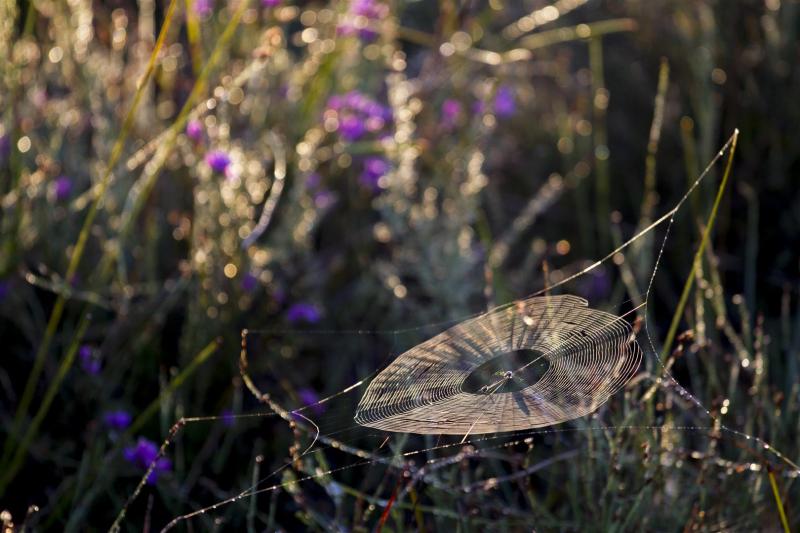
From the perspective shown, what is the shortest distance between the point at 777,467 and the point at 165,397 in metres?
0.97

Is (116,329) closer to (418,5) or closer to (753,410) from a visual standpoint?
(753,410)

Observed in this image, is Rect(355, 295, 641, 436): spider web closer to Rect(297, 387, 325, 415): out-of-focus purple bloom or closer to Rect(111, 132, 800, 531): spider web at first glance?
Rect(111, 132, 800, 531): spider web

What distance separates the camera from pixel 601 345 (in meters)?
1.42

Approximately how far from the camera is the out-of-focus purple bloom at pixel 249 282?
2.13m

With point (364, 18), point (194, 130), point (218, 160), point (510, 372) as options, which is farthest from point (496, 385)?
point (364, 18)

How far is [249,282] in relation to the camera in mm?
2133

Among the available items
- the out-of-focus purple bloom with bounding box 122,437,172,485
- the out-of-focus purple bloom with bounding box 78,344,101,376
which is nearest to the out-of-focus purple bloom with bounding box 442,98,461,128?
the out-of-focus purple bloom with bounding box 78,344,101,376

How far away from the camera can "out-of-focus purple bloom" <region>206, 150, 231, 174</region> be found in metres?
2.07

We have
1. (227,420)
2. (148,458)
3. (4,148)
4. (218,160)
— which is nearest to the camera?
(148,458)

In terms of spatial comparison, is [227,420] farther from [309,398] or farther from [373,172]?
[373,172]

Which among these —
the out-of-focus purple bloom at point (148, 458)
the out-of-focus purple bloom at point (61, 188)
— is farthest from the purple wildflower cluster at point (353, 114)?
the out-of-focus purple bloom at point (148, 458)

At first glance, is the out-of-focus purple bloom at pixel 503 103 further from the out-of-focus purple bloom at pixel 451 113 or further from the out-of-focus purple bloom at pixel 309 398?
the out-of-focus purple bloom at pixel 309 398

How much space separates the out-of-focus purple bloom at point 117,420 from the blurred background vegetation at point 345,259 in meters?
0.01

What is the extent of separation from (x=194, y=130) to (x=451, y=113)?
0.79 meters
